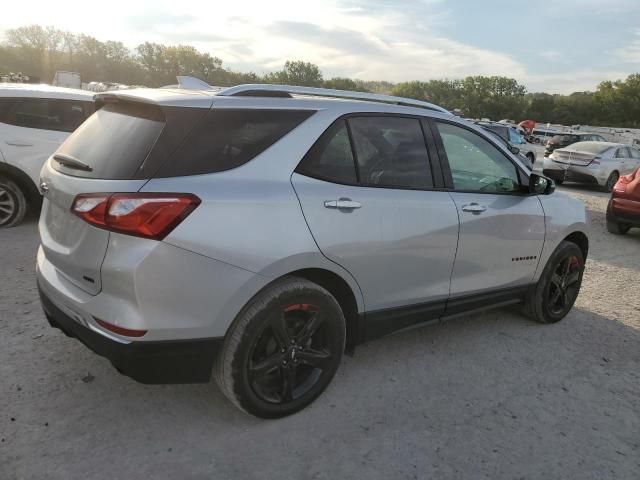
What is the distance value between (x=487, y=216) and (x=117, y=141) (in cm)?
239

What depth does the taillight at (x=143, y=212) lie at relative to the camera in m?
2.27

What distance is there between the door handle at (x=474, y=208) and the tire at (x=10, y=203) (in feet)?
17.7

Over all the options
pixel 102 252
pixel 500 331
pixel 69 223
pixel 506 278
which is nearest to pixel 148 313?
pixel 102 252

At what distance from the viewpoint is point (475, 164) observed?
3766 mm

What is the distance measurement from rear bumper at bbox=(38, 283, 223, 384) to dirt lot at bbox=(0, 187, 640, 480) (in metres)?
0.40

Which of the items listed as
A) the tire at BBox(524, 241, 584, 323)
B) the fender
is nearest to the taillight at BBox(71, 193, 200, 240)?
the tire at BBox(524, 241, 584, 323)

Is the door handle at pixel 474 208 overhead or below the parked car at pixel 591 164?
overhead

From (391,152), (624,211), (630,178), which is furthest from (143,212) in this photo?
(630,178)

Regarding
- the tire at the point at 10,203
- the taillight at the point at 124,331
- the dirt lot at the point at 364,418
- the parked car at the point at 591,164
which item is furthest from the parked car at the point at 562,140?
the taillight at the point at 124,331

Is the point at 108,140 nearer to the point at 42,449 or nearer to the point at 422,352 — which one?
the point at 42,449

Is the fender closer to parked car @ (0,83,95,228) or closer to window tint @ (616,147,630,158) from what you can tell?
parked car @ (0,83,95,228)

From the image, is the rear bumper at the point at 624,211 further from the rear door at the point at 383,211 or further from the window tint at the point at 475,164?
the rear door at the point at 383,211

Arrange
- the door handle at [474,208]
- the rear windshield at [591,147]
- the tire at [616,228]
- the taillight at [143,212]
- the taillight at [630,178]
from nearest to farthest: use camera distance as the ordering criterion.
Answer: the taillight at [143,212]
the door handle at [474,208]
the taillight at [630,178]
the tire at [616,228]
the rear windshield at [591,147]

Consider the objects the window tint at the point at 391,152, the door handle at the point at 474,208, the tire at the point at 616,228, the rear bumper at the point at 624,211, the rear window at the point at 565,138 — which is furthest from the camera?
the rear window at the point at 565,138
